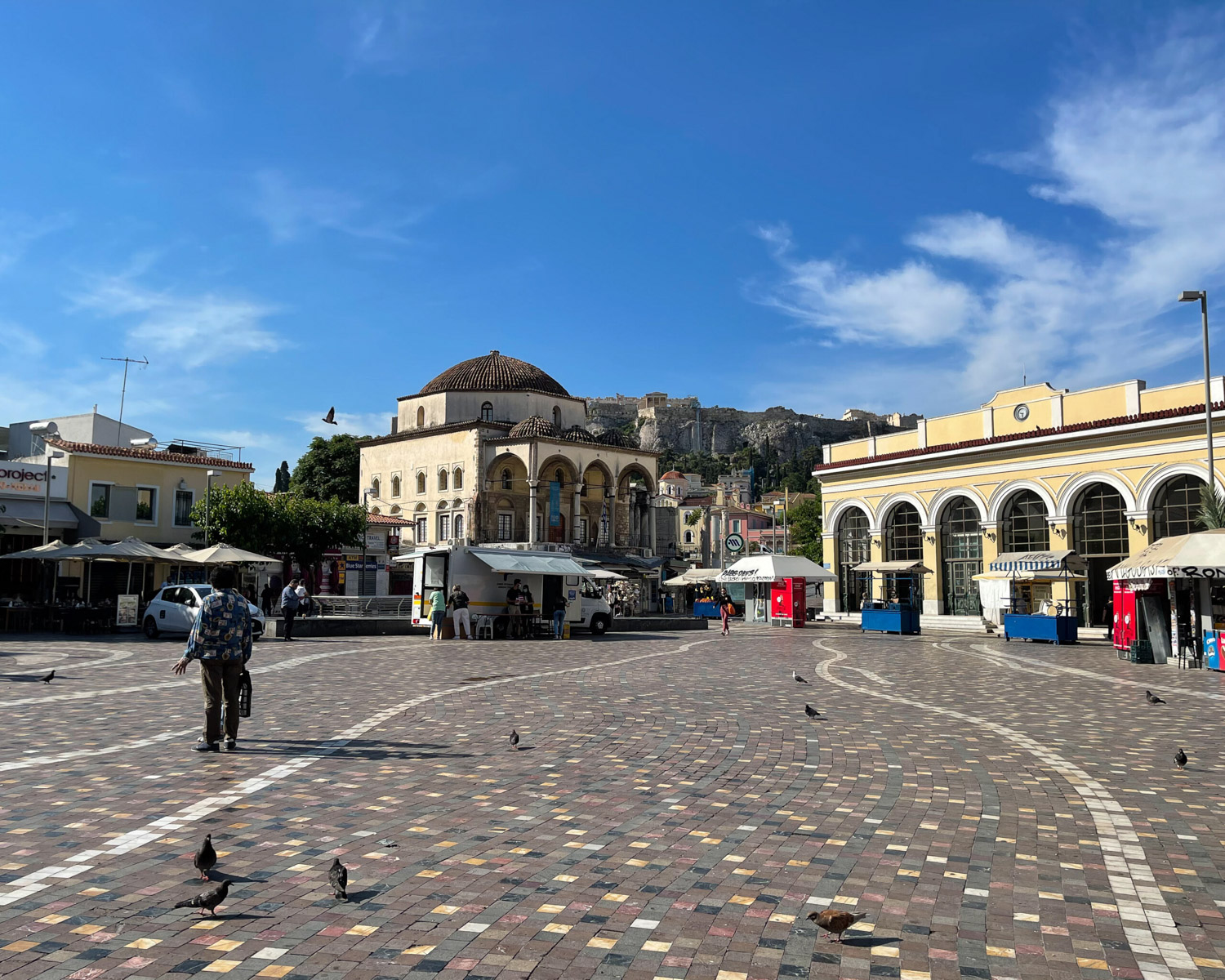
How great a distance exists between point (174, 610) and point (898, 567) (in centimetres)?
2778

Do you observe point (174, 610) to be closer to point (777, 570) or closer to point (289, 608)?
point (289, 608)

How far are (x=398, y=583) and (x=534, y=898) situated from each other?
5213 centimetres

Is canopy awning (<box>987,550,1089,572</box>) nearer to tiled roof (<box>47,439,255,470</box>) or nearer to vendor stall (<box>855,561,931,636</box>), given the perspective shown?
vendor stall (<box>855,561,931,636</box>)

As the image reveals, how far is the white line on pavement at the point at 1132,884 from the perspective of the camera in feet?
13.5

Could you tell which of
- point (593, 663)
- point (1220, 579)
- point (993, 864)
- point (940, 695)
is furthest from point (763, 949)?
point (1220, 579)

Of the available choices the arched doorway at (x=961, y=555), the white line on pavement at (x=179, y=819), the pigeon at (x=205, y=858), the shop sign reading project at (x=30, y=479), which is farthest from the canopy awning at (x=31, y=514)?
the arched doorway at (x=961, y=555)

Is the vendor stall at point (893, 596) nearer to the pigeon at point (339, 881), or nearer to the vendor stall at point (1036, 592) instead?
the vendor stall at point (1036, 592)

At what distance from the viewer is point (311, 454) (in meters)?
73.1

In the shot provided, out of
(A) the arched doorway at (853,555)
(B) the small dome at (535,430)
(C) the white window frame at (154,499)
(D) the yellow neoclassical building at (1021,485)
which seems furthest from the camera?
(B) the small dome at (535,430)

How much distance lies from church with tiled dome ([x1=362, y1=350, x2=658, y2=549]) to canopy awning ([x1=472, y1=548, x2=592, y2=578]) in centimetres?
2589

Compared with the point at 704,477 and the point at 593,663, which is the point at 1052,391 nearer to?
the point at 593,663

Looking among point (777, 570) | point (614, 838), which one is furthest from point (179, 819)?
point (777, 570)

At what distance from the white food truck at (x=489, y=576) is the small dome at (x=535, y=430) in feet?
90.4

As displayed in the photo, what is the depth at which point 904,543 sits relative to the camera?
43.3 meters
